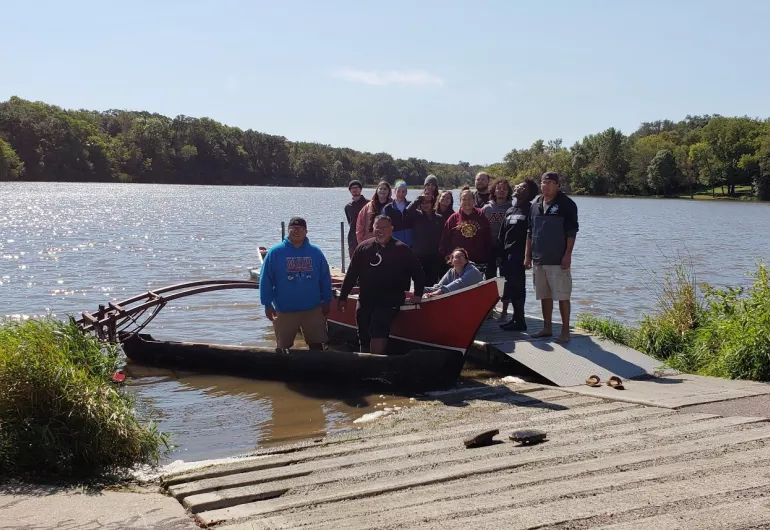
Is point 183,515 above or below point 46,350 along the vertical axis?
below

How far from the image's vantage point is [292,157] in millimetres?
145375

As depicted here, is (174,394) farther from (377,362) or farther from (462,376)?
(462,376)

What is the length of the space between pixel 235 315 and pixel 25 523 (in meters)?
11.1

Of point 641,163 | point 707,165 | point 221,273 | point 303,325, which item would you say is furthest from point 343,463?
point 641,163

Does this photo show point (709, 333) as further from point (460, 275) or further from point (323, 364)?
point (323, 364)

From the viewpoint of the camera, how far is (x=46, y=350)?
19.6 feet

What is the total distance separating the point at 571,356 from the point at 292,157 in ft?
459

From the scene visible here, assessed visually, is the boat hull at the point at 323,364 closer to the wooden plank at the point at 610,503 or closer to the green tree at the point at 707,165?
the wooden plank at the point at 610,503

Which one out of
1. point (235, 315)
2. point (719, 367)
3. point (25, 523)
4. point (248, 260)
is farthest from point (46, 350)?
point (248, 260)

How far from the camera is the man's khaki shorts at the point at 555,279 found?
28.2 feet

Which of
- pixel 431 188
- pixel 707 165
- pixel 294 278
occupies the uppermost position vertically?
pixel 707 165

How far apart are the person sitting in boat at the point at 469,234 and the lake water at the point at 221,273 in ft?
7.94

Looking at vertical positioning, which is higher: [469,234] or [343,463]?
[469,234]

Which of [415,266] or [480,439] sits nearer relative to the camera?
[480,439]
